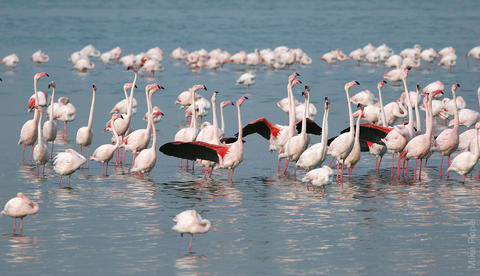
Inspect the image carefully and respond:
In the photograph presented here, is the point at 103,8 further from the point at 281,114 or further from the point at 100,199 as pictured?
the point at 100,199

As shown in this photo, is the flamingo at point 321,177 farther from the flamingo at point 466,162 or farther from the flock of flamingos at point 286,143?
the flamingo at point 466,162

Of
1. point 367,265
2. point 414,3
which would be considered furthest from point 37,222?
point 414,3

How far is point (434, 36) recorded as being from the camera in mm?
53625

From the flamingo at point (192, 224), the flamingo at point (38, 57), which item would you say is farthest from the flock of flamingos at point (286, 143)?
the flamingo at point (38, 57)

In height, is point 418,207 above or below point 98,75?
below

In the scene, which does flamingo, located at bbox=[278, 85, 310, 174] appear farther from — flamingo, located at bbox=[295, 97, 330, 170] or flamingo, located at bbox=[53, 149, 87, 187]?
flamingo, located at bbox=[53, 149, 87, 187]

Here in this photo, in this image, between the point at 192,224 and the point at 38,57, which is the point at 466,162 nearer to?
the point at 192,224

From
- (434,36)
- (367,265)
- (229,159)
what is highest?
(434,36)

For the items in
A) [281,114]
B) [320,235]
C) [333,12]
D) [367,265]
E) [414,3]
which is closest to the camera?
[367,265]

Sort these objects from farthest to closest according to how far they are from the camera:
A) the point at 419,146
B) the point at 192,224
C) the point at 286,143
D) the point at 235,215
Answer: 1. the point at 286,143
2. the point at 419,146
3. the point at 235,215
4. the point at 192,224

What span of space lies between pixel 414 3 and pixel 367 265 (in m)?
77.5

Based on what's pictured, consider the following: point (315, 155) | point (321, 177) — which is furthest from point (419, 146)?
point (321, 177)

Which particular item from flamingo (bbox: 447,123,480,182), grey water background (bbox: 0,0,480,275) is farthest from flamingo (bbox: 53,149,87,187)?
flamingo (bbox: 447,123,480,182)

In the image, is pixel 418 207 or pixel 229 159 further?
pixel 229 159
